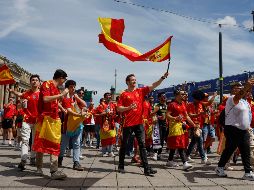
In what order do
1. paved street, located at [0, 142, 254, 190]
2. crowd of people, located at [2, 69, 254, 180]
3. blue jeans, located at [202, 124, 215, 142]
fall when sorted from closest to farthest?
paved street, located at [0, 142, 254, 190], crowd of people, located at [2, 69, 254, 180], blue jeans, located at [202, 124, 215, 142]

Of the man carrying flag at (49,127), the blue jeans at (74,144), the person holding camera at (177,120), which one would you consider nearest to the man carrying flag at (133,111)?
the blue jeans at (74,144)

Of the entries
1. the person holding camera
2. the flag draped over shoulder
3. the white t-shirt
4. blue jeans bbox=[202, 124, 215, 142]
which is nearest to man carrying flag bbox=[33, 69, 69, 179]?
the flag draped over shoulder

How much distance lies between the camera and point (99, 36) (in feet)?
23.1

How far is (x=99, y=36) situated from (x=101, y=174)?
2.74 meters

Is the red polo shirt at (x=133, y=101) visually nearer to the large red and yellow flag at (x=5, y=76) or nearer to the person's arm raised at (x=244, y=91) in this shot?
the person's arm raised at (x=244, y=91)

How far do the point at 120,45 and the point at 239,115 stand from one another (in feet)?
8.78

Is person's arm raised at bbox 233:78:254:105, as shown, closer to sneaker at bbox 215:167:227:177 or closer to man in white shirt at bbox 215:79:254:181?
man in white shirt at bbox 215:79:254:181

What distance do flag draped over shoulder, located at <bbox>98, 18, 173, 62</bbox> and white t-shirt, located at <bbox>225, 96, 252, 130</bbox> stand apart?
160 cm

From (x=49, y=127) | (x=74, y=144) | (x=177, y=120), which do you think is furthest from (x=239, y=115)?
(x=49, y=127)

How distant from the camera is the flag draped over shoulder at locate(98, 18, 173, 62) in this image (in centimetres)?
673

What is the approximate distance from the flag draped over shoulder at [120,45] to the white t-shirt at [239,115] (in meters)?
1.60

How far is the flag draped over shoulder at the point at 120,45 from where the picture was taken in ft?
22.1

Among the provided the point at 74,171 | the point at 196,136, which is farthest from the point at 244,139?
the point at 74,171

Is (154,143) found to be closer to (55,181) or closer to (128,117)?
(128,117)
